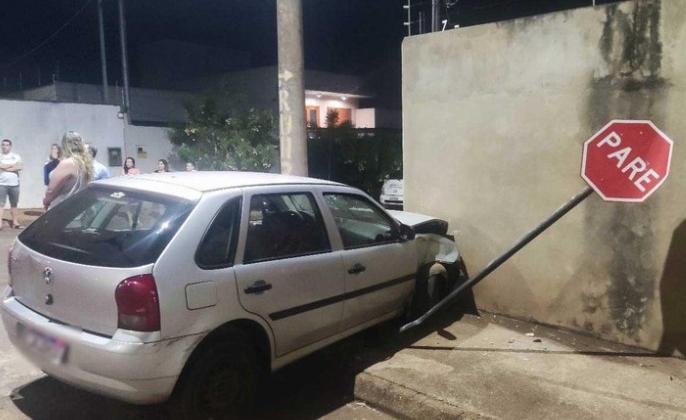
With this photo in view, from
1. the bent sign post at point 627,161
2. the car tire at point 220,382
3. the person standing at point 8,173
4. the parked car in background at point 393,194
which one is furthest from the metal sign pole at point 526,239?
the parked car in background at point 393,194

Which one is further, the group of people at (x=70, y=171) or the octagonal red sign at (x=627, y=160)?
the group of people at (x=70, y=171)

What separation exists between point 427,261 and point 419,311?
18.5 inches

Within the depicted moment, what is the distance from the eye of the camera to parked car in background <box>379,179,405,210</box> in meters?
13.9

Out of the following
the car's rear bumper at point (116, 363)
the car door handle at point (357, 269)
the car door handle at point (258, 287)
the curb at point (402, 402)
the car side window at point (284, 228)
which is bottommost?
the curb at point (402, 402)

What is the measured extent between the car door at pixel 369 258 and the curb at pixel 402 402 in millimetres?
461

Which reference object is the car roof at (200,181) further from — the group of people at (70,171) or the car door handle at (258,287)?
the group of people at (70,171)

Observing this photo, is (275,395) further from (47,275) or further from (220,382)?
(47,275)

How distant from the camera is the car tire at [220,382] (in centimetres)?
313

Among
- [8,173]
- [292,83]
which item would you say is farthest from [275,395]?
[8,173]

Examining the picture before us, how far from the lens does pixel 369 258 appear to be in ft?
14.2

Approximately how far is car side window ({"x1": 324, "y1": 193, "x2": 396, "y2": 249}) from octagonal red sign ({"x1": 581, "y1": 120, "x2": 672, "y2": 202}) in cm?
162

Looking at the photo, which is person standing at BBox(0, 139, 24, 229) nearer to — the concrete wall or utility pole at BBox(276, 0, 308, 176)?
the concrete wall

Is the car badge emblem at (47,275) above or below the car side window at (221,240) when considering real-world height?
below

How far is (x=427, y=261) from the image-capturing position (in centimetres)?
516
